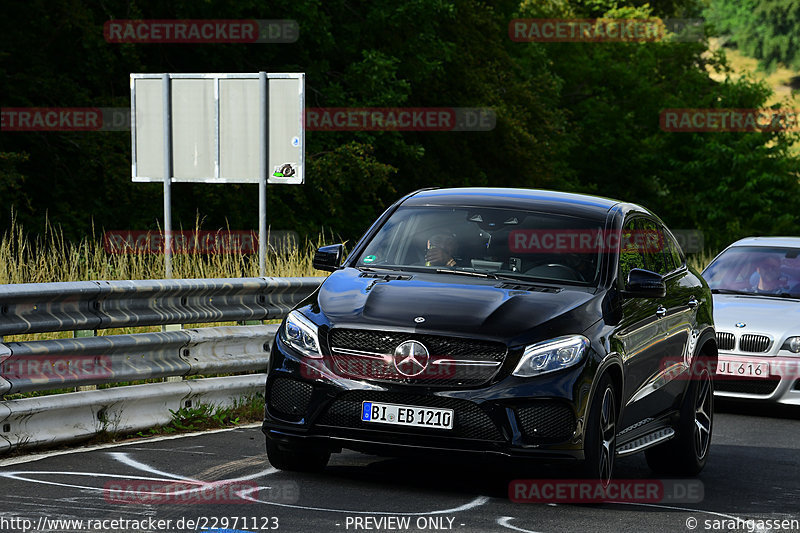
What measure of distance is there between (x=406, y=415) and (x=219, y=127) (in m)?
9.49

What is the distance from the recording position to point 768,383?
12977 mm

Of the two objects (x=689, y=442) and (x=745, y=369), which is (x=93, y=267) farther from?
(x=689, y=442)

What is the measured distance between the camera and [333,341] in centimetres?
748

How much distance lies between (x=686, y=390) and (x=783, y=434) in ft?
9.34

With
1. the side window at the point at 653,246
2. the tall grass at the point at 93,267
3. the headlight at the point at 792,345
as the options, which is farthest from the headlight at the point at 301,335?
the headlight at the point at 792,345

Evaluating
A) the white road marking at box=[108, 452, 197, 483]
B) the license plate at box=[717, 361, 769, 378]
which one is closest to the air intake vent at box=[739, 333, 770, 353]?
the license plate at box=[717, 361, 769, 378]

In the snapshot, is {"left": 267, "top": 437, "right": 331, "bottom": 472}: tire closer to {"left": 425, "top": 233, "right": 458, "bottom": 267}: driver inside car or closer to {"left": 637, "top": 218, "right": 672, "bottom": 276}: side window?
{"left": 425, "top": 233, "right": 458, "bottom": 267}: driver inside car

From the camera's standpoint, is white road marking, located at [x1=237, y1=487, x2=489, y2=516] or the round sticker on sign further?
the round sticker on sign

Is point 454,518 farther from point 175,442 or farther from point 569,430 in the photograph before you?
point 175,442

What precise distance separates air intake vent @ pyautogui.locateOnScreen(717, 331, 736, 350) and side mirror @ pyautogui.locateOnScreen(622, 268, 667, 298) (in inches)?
201

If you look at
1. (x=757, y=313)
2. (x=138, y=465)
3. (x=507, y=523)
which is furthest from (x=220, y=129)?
(x=507, y=523)

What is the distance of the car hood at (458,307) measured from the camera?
731 centimetres

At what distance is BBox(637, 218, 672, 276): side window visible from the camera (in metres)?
9.23

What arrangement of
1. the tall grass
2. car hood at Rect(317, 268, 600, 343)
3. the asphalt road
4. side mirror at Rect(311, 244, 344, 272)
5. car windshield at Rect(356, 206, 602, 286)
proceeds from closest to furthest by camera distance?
the asphalt road, car hood at Rect(317, 268, 600, 343), car windshield at Rect(356, 206, 602, 286), side mirror at Rect(311, 244, 344, 272), the tall grass
